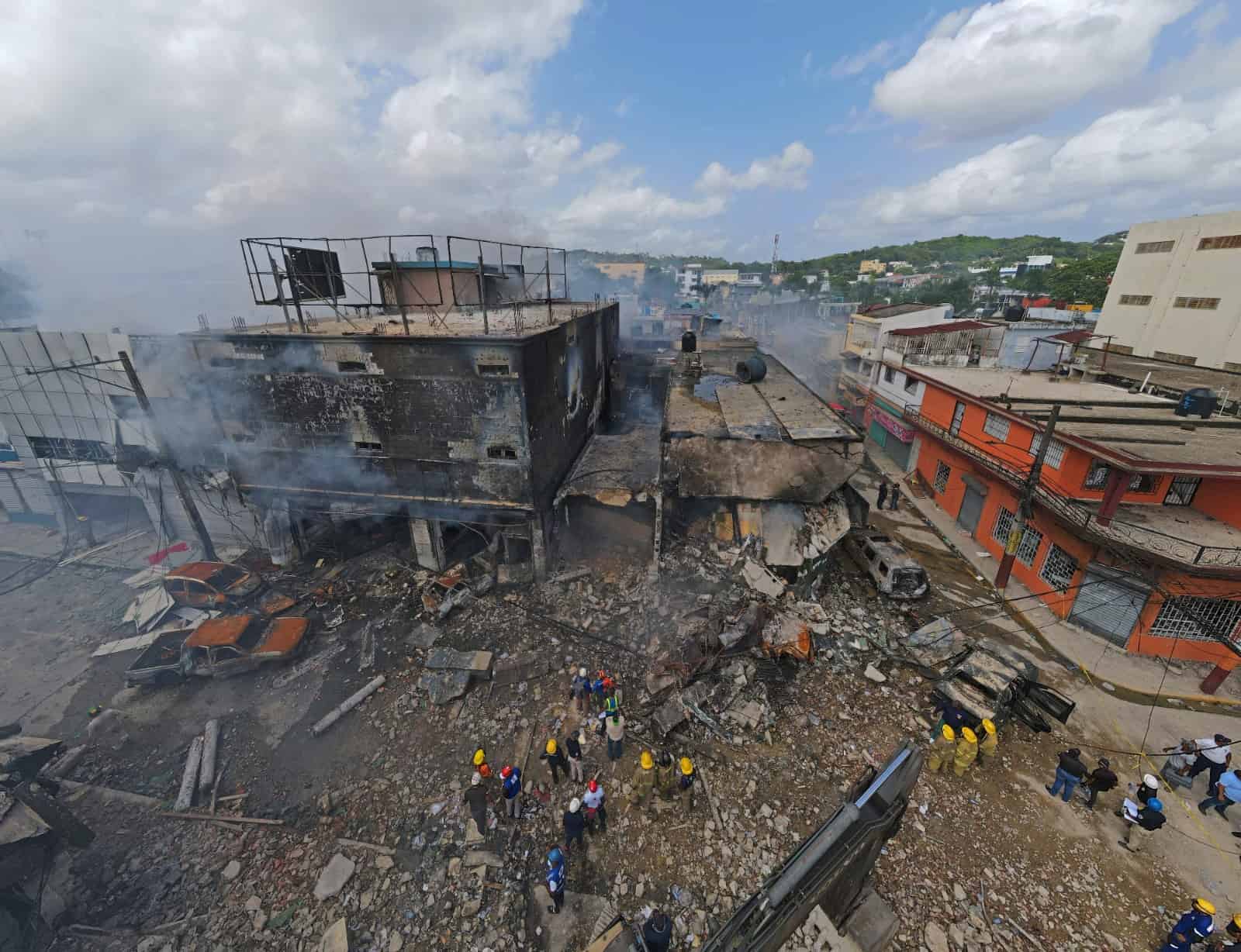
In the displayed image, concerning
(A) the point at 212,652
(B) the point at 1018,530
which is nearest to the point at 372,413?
(A) the point at 212,652

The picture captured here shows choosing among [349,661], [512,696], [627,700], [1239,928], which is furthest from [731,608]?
[349,661]

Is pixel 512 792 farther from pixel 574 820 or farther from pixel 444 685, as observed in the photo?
pixel 444 685

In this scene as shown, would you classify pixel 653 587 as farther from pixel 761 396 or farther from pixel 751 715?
pixel 761 396

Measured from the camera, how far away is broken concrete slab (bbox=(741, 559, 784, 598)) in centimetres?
1300

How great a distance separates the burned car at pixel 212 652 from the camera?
36.4ft

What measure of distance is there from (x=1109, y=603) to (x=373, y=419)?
2044 cm

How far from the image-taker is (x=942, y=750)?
30.9 feet

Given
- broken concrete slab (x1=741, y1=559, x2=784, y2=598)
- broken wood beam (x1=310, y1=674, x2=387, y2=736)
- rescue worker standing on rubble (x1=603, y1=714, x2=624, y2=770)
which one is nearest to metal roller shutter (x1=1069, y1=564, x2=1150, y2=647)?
Answer: broken concrete slab (x1=741, y1=559, x2=784, y2=598)

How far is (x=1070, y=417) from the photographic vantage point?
594 inches

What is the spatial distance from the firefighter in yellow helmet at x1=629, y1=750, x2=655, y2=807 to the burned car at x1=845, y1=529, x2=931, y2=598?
9.42 metres

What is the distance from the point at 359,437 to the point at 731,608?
11.4 meters

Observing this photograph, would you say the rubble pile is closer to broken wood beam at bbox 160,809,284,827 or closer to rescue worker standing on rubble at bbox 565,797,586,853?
broken wood beam at bbox 160,809,284,827

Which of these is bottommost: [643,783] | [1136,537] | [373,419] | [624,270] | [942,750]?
[942,750]

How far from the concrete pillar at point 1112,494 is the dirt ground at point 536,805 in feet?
12.9
